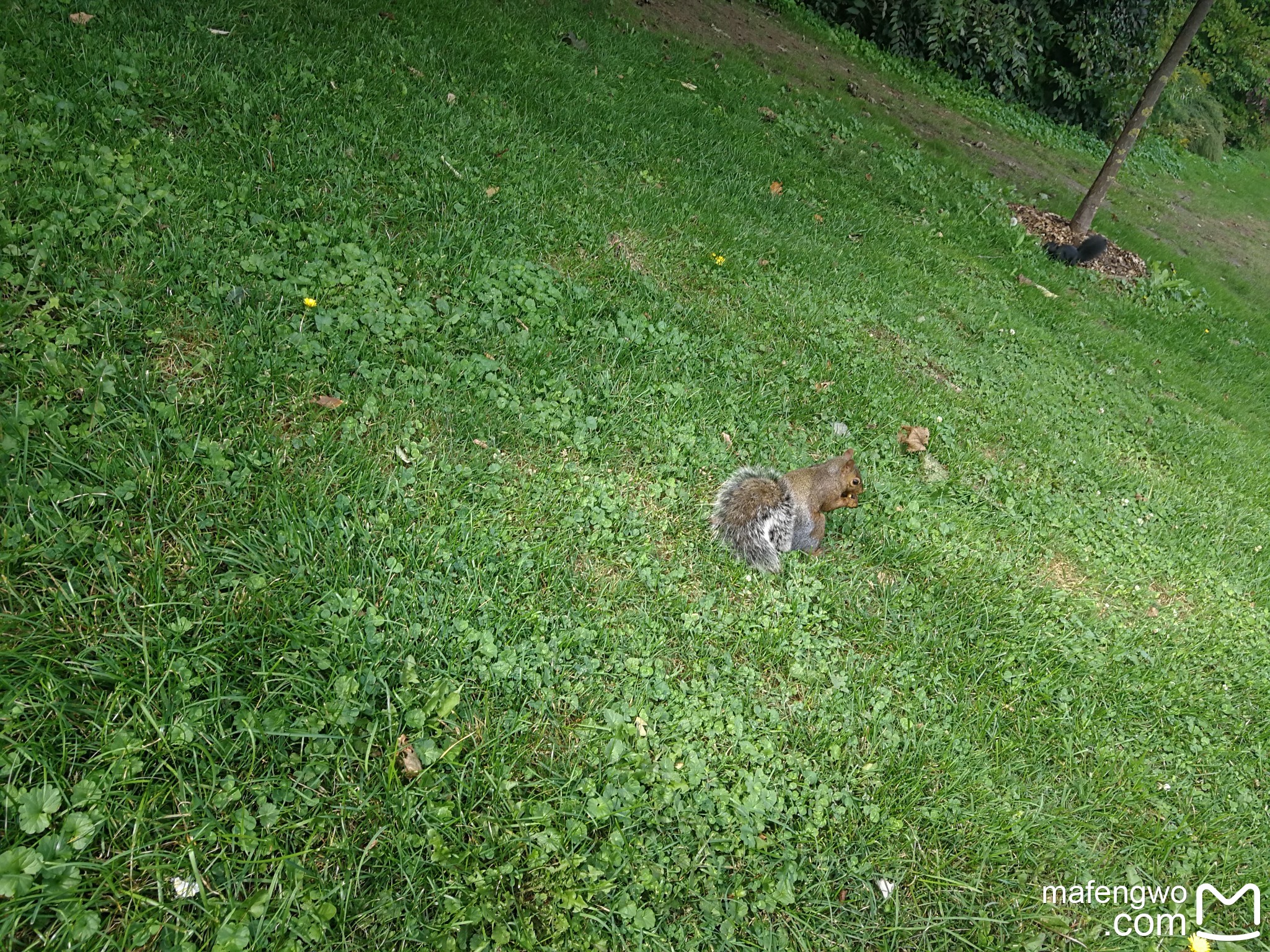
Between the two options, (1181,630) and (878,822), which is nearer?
(878,822)

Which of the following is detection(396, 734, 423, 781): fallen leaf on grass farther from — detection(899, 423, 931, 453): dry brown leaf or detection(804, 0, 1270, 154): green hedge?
detection(804, 0, 1270, 154): green hedge

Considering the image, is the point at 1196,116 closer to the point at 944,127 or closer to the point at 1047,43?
the point at 1047,43

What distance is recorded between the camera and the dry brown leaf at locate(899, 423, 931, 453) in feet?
15.8

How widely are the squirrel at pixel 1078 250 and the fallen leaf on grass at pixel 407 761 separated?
9986 millimetres

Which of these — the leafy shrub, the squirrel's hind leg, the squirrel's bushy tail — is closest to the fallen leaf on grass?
the squirrel's bushy tail

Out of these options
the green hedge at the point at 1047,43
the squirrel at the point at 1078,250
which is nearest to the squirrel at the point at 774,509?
the squirrel at the point at 1078,250

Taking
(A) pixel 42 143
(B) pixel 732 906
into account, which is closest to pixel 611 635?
(B) pixel 732 906

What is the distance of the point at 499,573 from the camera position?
2.98 meters

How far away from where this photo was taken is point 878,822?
2.77 metres

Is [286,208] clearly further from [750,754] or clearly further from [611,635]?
[750,754]

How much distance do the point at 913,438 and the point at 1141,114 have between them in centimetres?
789

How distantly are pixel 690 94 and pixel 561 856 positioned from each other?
326 inches

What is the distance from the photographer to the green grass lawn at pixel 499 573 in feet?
7.06

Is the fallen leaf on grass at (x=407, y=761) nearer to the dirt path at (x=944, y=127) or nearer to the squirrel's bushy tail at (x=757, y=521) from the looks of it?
the squirrel's bushy tail at (x=757, y=521)
